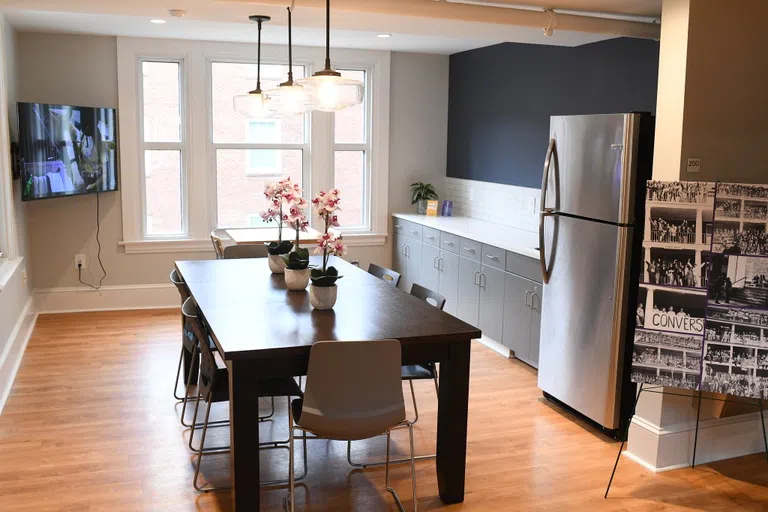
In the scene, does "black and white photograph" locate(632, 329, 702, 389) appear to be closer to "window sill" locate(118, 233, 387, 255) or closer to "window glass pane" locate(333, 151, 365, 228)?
"window glass pane" locate(333, 151, 365, 228)

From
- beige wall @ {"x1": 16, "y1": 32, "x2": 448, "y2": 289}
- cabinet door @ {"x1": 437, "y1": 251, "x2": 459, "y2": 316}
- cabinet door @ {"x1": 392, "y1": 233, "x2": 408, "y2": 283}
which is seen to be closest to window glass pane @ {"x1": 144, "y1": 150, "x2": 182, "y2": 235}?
beige wall @ {"x1": 16, "y1": 32, "x2": 448, "y2": 289}

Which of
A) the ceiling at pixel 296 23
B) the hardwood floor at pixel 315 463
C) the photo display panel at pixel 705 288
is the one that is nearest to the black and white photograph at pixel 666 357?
the photo display panel at pixel 705 288

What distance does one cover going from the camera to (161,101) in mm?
7164

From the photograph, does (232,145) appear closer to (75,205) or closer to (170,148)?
(170,148)

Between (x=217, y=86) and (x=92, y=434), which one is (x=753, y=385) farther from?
(x=217, y=86)

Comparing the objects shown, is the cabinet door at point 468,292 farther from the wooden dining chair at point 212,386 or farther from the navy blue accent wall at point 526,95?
the wooden dining chair at point 212,386

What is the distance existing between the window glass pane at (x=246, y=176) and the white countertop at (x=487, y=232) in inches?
50.1

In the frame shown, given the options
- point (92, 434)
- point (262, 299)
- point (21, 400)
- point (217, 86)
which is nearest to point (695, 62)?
point (262, 299)

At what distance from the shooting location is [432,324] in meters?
3.46

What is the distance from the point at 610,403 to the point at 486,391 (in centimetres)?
106

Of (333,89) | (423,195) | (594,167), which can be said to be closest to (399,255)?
(423,195)

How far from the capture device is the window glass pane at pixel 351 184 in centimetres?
785

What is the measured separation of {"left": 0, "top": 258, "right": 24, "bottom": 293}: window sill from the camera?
4.94 metres

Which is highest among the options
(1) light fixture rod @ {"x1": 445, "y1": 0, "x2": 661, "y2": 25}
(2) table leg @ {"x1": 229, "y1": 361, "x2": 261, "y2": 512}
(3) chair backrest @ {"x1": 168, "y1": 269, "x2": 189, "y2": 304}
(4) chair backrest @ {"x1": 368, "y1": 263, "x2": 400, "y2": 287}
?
(1) light fixture rod @ {"x1": 445, "y1": 0, "x2": 661, "y2": 25}
